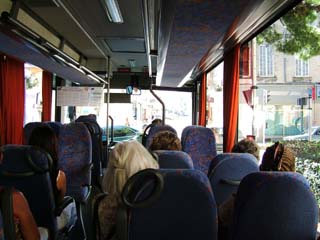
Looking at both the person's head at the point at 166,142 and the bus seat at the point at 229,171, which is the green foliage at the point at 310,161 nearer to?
the bus seat at the point at 229,171

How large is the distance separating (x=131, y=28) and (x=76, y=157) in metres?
2.16


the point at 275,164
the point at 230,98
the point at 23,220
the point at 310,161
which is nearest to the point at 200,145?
the point at 230,98

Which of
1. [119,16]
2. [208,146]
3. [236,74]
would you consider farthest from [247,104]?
[119,16]

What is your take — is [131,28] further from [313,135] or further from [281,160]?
[281,160]

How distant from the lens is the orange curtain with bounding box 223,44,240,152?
4.58m

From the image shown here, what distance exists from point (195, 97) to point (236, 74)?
12.1 ft

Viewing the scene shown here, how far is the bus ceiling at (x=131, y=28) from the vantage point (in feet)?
10.1

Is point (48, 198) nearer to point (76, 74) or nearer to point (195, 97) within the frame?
point (76, 74)

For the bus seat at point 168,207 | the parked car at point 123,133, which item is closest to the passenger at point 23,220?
the bus seat at point 168,207

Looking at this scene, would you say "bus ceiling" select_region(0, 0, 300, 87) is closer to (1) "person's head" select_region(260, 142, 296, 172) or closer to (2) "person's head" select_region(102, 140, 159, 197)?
(1) "person's head" select_region(260, 142, 296, 172)

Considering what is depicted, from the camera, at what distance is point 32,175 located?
2490mm

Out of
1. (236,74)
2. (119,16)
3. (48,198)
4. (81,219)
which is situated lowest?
(81,219)

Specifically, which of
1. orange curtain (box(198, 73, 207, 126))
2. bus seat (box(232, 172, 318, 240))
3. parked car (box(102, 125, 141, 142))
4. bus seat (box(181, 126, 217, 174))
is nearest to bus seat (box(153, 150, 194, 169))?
bus seat (box(232, 172, 318, 240))

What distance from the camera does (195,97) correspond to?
8258 mm
